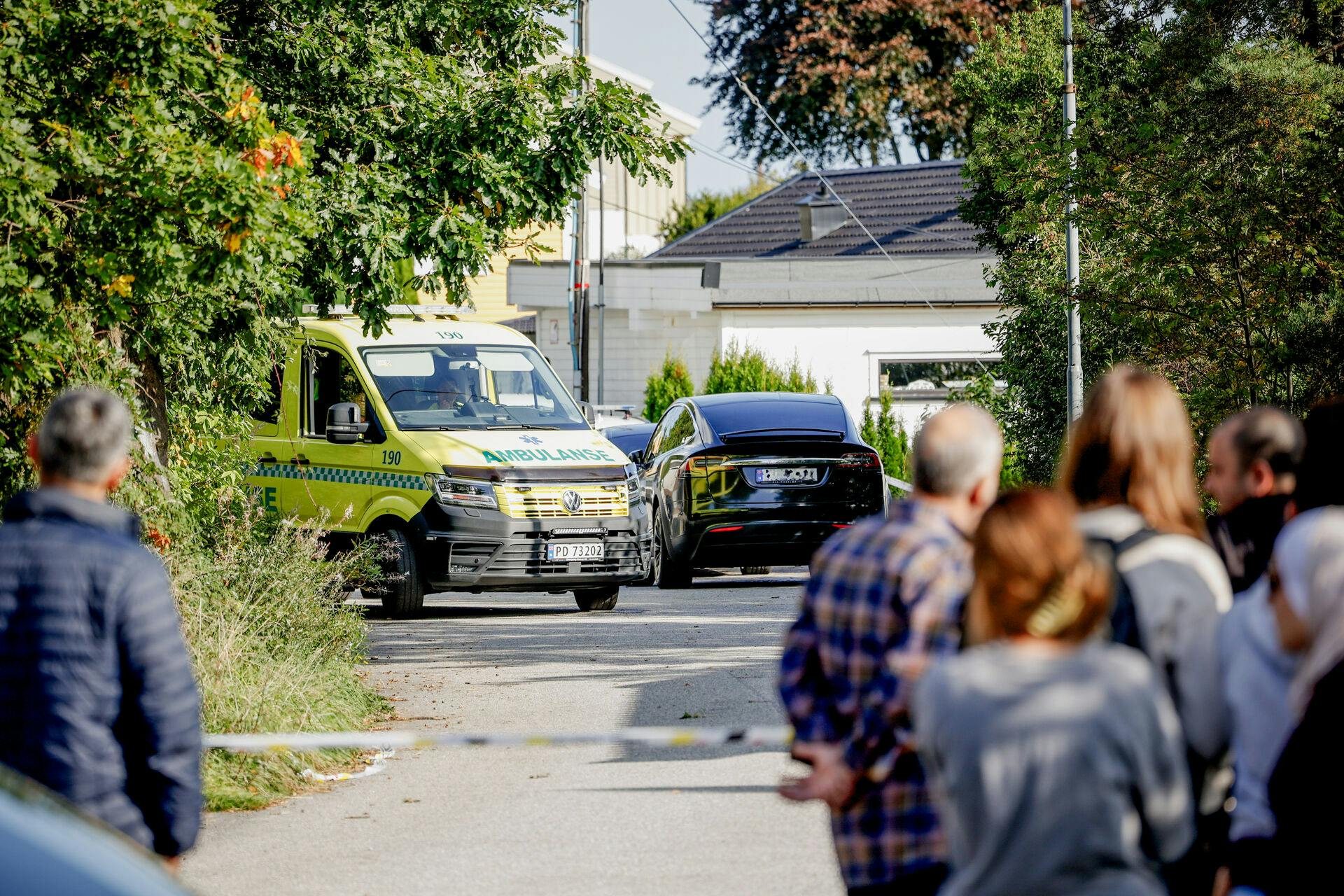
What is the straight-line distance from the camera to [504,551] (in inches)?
531

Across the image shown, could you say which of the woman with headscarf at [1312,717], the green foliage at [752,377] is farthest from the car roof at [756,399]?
the woman with headscarf at [1312,717]

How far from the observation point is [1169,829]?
3.14 m

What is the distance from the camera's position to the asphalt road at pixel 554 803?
256 inches

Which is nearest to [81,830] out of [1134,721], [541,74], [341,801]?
[1134,721]

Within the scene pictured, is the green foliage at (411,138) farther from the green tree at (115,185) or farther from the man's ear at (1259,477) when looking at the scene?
the man's ear at (1259,477)

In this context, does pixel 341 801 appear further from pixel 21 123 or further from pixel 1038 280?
pixel 1038 280

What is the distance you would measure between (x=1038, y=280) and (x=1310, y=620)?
16993 millimetres

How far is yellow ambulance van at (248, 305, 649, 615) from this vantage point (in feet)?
44.4

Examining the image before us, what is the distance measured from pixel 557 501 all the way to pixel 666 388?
54.8 ft

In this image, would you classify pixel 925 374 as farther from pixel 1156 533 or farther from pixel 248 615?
pixel 1156 533

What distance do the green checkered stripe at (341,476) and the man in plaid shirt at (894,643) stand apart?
9936 mm

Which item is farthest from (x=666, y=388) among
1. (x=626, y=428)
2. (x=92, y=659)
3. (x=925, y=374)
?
(x=92, y=659)

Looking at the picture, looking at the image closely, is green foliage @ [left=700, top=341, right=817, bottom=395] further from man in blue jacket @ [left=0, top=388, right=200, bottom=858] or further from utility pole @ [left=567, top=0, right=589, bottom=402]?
man in blue jacket @ [left=0, top=388, right=200, bottom=858]

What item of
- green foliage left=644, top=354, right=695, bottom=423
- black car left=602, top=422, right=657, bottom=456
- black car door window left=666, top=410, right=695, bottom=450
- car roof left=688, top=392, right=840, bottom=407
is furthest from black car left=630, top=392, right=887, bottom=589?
green foliage left=644, top=354, right=695, bottom=423
